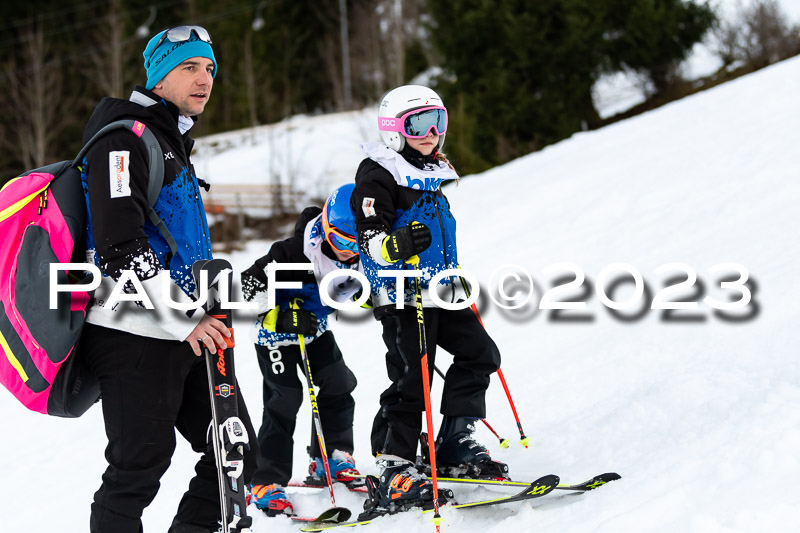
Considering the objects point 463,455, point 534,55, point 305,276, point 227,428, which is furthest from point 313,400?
Result: point 534,55

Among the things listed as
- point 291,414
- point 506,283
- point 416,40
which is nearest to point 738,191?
point 506,283

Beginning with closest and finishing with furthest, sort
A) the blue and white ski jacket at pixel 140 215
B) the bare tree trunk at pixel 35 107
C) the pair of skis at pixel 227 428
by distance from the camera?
the blue and white ski jacket at pixel 140 215, the pair of skis at pixel 227 428, the bare tree trunk at pixel 35 107

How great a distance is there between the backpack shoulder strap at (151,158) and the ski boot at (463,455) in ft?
6.02

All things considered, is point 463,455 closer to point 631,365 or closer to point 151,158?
point 631,365

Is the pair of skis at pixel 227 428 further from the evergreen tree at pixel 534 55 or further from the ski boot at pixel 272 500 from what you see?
the evergreen tree at pixel 534 55

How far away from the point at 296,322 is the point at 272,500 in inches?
38.5

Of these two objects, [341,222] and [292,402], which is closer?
[341,222]

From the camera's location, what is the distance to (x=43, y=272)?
270cm

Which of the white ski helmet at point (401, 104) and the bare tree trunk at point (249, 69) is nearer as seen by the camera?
the white ski helmet at point (401, 104)

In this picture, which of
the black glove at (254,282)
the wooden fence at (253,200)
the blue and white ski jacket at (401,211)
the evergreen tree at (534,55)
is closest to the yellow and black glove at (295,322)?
the black glove at (254,282)

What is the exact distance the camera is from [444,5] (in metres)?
18.9

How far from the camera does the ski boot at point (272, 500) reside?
14.3ft

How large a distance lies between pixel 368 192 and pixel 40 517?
3.18 meters

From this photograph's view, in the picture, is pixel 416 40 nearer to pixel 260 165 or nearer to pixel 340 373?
pixel 260 165
